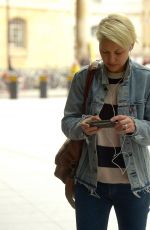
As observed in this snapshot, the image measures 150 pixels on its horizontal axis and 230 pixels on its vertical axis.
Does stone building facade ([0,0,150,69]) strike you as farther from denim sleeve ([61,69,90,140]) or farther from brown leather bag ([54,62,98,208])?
denim sleeve ([61,69,90,140])

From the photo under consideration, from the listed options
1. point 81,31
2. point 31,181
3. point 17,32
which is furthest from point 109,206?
point 17,32

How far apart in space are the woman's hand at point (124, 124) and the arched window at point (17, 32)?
35.6 metres

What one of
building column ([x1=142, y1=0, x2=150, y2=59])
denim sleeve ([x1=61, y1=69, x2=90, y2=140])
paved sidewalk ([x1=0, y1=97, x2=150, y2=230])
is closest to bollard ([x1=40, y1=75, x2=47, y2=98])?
paved sidewalk ([x1=0, y1=97, x2=150, y2=230])

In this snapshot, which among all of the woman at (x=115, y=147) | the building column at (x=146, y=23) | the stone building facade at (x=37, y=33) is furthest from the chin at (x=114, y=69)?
the building column at (x=146, y=23)

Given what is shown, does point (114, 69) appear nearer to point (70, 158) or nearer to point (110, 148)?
point (110, 148)

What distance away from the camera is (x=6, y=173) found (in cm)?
773

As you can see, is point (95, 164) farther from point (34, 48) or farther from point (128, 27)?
point (34, 48)

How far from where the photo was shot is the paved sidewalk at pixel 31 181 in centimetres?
548

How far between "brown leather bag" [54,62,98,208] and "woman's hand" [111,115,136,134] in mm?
319

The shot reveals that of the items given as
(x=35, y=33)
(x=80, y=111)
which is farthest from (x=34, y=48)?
(x=80, y=111)

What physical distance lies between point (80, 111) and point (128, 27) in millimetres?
490

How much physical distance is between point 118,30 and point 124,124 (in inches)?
15.4

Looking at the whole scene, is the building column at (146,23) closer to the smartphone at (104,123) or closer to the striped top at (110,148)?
the striped top at (110,148)

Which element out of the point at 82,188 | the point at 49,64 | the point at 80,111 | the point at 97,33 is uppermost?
the point at 97,33
